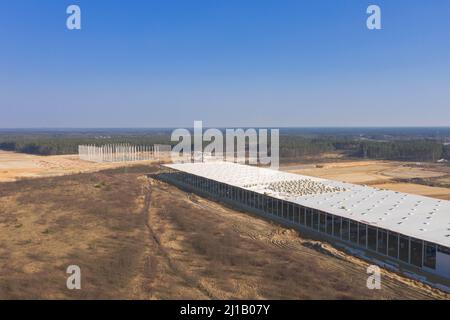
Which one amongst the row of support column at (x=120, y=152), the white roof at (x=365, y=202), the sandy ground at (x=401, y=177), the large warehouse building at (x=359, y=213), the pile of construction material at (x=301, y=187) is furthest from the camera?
the row of support column at (x=120, y=152)

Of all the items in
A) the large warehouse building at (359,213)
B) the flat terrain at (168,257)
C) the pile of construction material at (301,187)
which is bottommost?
the flat terrain at (168,257)

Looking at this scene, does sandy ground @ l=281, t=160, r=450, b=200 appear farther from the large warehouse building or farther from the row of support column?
the row of support column

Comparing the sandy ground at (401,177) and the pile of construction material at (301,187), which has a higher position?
the pile of construction material at (301,187)

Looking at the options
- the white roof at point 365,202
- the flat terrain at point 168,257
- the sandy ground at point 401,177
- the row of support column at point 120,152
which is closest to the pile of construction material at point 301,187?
the white roof at point 365,202

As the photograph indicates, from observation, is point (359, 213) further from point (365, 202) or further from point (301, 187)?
point (301, 187)

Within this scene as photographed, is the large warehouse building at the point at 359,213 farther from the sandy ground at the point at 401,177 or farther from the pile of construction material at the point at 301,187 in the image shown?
the sandy ground at the point at 401,177

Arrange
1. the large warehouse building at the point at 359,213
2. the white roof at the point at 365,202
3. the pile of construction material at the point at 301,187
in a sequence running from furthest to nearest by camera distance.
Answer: the pile of construction material at the point at 301,187 → the white roof at the point at 365,202 → the large warehouse building at the point at 359,213

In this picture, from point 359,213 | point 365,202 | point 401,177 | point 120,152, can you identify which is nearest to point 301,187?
point 365,202

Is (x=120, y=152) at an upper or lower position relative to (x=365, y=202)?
upper
